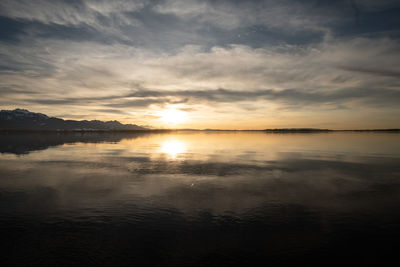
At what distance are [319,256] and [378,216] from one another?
788 cm

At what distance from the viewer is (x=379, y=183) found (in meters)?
26.2

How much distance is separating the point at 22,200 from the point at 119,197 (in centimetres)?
748

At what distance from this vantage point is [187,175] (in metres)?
30.8

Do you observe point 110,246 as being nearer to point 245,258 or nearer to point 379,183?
point 245,258

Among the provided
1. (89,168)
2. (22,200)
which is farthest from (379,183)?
(89,168)

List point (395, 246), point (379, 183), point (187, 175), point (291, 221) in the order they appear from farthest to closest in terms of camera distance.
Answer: point (187, 175), point (379, 183), point (291, 221), point (395, 246)

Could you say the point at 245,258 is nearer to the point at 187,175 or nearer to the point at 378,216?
the point at 378,216

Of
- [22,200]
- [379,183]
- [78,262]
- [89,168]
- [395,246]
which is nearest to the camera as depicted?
[78,262]

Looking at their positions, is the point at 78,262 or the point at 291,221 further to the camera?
the point at 291,221

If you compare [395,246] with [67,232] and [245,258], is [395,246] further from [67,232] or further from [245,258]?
[67,232]

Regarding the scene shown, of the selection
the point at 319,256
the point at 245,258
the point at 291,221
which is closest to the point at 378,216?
the point at 291,221

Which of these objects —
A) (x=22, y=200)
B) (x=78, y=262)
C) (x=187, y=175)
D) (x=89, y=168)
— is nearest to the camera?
(x=78, y=262)

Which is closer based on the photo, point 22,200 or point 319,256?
point 319,256

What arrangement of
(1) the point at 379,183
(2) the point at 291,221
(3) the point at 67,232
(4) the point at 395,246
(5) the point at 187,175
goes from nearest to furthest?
Result: (4) the point at 395,246 < (3) the point at 67,232 < (2) the point at 291,221 < (1) the point at 379,183 < (5) the point at 187,175
